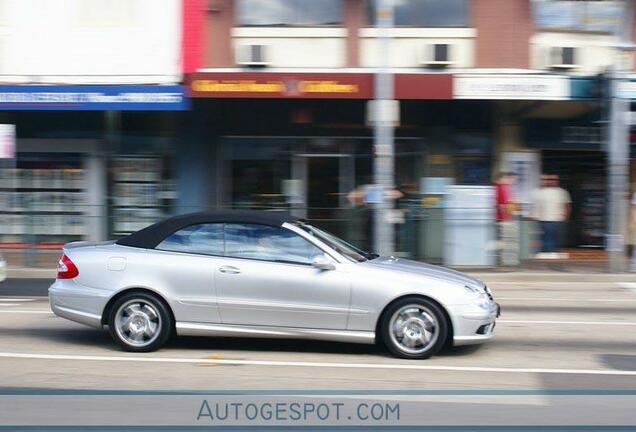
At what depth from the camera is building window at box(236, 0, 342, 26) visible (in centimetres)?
1841

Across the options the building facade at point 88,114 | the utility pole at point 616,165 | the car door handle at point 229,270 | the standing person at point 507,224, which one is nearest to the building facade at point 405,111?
the building facade at point 88,114

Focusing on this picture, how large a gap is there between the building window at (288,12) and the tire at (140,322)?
11619 mm

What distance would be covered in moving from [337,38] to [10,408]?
13827 mm

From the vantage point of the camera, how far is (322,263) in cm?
780

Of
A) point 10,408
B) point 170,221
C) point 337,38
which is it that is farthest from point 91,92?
point 10,408

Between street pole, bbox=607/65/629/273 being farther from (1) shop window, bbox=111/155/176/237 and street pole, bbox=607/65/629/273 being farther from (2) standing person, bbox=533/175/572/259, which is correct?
(1) shop window, bbox=111/155/176/237

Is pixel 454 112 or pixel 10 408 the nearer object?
pixel 10 408

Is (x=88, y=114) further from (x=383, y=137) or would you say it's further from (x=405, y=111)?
(x=383, y=137)

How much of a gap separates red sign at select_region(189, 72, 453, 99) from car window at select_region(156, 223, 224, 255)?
30.2 ft

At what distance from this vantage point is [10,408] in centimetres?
589

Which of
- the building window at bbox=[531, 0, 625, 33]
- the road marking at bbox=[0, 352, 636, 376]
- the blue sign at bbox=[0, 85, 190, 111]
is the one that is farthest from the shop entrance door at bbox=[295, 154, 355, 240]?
the road marking at bbox=[0, 352, 636, 376]

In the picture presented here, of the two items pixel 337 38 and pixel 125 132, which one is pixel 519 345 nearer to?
pixel 337 38

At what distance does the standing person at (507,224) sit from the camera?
1581cm

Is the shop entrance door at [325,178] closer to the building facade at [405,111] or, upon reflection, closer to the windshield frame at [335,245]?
the building facade at [405,111]
